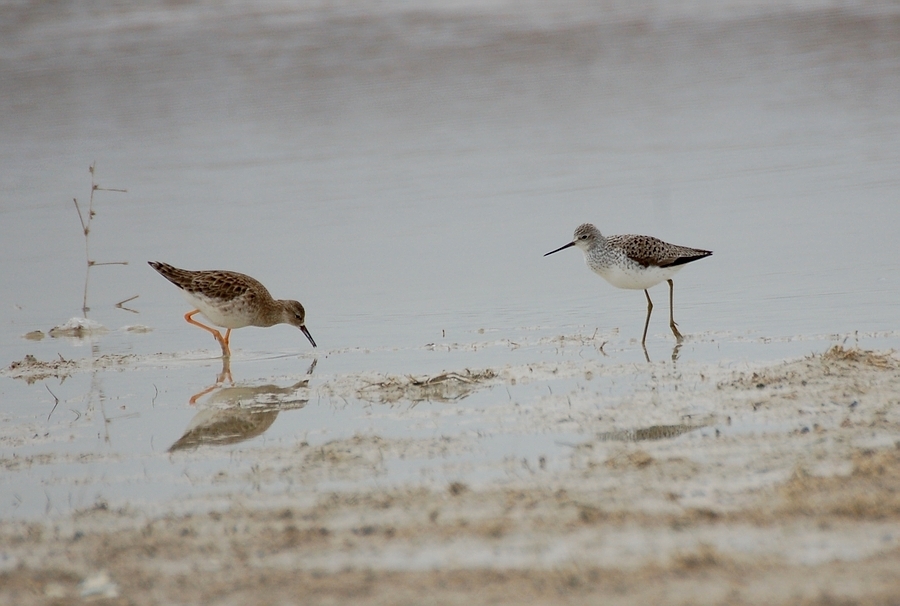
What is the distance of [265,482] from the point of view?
5508mm

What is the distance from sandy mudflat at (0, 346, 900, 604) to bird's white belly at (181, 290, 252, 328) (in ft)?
11.2

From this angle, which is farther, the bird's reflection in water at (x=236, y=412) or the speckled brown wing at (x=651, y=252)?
the speckled brown wing at (x=651, y=252)

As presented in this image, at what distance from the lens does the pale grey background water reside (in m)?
9.58

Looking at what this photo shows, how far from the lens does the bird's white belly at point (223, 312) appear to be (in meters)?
9.28

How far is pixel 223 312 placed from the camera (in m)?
9.29

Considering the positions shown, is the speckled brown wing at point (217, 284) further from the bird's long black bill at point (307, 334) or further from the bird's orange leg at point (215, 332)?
the bird's long black bill at point (307, 334)

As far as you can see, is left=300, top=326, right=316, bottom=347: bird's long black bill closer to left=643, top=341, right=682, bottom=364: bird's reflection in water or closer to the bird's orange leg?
the bird's orange leg

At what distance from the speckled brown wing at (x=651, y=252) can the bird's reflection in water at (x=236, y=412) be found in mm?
3051

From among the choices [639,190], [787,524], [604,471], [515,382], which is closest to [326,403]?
[515,382]

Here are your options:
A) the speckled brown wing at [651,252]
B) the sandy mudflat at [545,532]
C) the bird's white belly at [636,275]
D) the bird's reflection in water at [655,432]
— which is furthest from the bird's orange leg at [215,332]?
the bird's reflection in water at [655,432]

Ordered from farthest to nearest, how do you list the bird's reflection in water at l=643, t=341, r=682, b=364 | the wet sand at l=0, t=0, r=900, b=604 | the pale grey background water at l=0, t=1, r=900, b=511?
1. the pale grey background water at l=0, t=1, r=900, b=511
2. the bird's reflection in water at l=643, t=341, r=682, b=364
3. the wet sand at l=0, t=0, r=900, b=604

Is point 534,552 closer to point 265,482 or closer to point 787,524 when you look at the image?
point 787,524

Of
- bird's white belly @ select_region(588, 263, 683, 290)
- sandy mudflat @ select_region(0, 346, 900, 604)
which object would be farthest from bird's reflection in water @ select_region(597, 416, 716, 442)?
bird's white belly @ select_region(588, 263, 683, 290)

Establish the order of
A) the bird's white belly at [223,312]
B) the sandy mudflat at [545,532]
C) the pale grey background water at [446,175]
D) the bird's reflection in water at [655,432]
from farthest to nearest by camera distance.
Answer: the pale grey background water at [446,175] < the bird's white belly at [223,312] < the bird's reflection in water at [655,432] < the sandy mudflat at [545,532]
